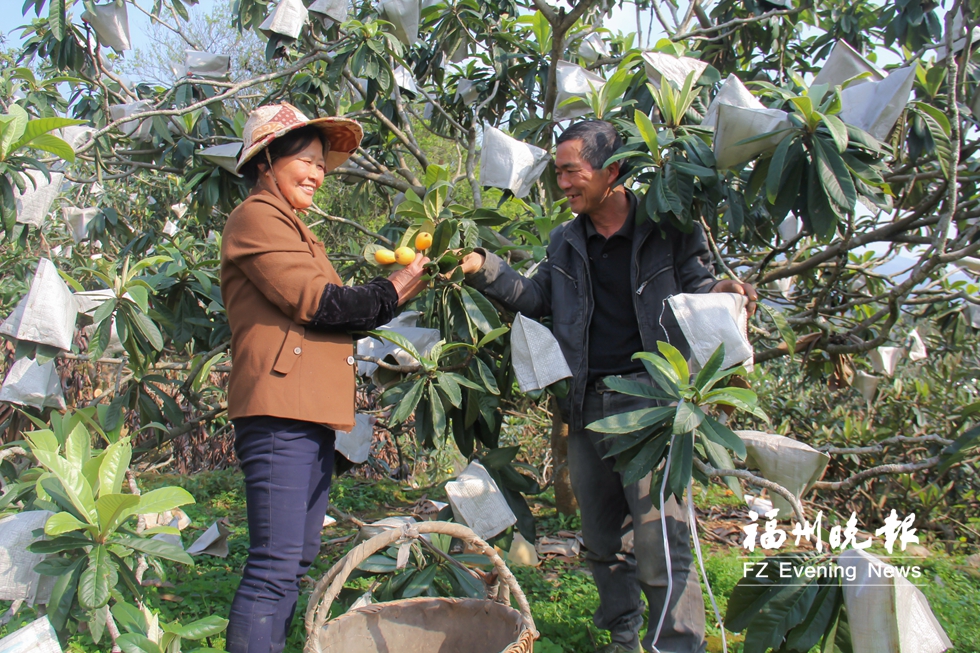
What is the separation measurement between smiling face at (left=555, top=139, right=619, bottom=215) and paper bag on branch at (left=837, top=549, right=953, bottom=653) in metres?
1.12

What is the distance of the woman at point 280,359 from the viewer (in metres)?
1.62

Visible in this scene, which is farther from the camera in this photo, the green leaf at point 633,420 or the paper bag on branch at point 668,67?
the paper bag on branch at point 668,67

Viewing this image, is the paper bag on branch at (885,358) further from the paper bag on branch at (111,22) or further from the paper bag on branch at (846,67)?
the paper bag on branch at (111,22)

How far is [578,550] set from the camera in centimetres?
320

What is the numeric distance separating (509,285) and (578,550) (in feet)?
5.20

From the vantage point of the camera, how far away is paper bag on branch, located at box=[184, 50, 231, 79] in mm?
3605

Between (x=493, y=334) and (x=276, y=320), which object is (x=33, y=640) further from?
(x=493, y=334)

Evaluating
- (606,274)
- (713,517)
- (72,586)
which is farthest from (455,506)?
(713,517)

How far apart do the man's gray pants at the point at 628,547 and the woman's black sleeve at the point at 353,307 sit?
658 mm

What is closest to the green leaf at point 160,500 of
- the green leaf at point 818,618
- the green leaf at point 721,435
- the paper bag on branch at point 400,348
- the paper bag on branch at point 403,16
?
the paper bag on branch at point 400,348

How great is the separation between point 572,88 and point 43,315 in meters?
1.94

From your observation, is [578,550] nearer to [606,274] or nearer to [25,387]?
[606,274]

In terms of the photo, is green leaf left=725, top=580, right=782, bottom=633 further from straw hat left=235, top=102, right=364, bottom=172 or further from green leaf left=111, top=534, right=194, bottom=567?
straw hat left=235, top=102, right=364, bottom=172

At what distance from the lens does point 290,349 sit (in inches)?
65.2
